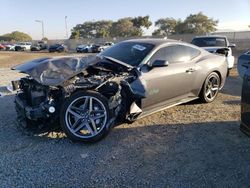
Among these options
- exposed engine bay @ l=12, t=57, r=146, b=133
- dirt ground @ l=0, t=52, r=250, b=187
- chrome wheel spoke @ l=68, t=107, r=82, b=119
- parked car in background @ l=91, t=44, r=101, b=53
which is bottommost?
parked car in background @ l=91, t=44, r=101, b=53

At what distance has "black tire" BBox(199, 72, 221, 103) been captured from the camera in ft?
21.7

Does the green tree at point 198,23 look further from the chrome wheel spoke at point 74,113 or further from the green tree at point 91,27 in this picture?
the chrome wheel spoke at point 74,113

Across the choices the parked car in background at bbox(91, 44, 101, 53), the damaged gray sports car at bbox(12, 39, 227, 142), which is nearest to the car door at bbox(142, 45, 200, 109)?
the damaged gray sports car at bbox(12, 39, 227, 142)

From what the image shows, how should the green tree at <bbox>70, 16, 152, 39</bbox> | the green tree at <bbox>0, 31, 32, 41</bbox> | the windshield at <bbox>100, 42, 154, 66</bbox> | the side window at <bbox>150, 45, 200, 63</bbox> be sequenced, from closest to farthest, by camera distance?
the windshield at <bbox>100, 42, 154, 66</bbox> < the side window at <bbox>150, 45, 200, 63</bbox> < the green tree at <bbox>70, 16, 152, 39</bbox> < the green tree at <bbox>0, 31, 32, 41</bbox>

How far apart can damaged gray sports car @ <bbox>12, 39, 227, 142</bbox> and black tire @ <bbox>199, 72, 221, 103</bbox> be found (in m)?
0.43

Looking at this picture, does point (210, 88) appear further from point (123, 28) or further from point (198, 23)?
point (123, 28)

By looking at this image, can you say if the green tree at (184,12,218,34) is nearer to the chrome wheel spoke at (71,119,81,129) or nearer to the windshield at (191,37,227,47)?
the windshield at (191,37,227,47)

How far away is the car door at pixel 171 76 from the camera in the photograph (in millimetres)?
5297

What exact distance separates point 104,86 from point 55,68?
812 millimetres

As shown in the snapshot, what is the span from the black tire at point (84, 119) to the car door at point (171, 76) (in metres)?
0.90

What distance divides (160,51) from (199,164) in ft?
8.39

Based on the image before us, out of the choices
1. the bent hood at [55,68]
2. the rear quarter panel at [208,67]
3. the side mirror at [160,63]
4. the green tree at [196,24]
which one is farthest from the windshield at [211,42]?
the green tree at [196,24]

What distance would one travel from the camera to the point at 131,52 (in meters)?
5.79

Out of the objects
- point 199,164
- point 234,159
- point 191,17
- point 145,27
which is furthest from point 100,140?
point 145,27
